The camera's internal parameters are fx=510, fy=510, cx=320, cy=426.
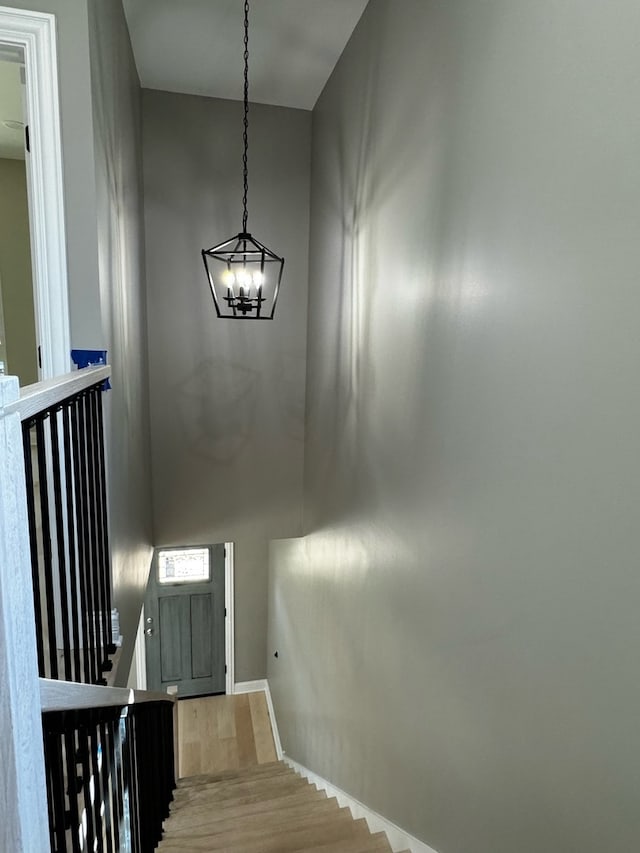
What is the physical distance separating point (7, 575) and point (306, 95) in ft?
12.3

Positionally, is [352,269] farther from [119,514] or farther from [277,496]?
[277,496]

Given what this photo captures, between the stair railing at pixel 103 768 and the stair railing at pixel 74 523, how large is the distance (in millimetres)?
127

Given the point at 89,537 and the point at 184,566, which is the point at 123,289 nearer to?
the point at 89,537

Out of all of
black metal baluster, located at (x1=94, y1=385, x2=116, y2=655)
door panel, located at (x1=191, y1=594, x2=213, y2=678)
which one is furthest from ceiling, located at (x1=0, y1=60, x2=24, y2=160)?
door panel, located at (x1=191, y1=594, x2=213, y2=678)

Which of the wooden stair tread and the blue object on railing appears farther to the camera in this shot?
the wooden stair tread

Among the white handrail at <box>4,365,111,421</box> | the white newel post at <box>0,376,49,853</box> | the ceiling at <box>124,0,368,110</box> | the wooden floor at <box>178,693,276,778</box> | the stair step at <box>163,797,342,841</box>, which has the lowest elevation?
the wooden floor at <box>178,693,276,778</box>

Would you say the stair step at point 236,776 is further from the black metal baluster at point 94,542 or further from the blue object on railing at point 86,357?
the blue object on railing at point 86,357

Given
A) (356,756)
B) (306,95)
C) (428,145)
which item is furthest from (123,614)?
(306,95)

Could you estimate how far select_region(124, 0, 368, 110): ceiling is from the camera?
2617mm

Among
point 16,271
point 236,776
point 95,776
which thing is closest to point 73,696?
point 95,776

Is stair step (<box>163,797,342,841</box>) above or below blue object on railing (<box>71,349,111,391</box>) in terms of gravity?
below

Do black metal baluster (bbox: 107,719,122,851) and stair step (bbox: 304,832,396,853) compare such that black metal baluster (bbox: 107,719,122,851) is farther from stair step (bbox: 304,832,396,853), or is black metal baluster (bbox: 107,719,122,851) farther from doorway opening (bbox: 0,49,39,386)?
doorway opening (bbox: 0,49,39,386)

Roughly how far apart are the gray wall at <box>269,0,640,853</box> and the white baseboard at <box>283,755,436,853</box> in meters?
0.07

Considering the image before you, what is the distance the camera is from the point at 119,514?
2436mm
